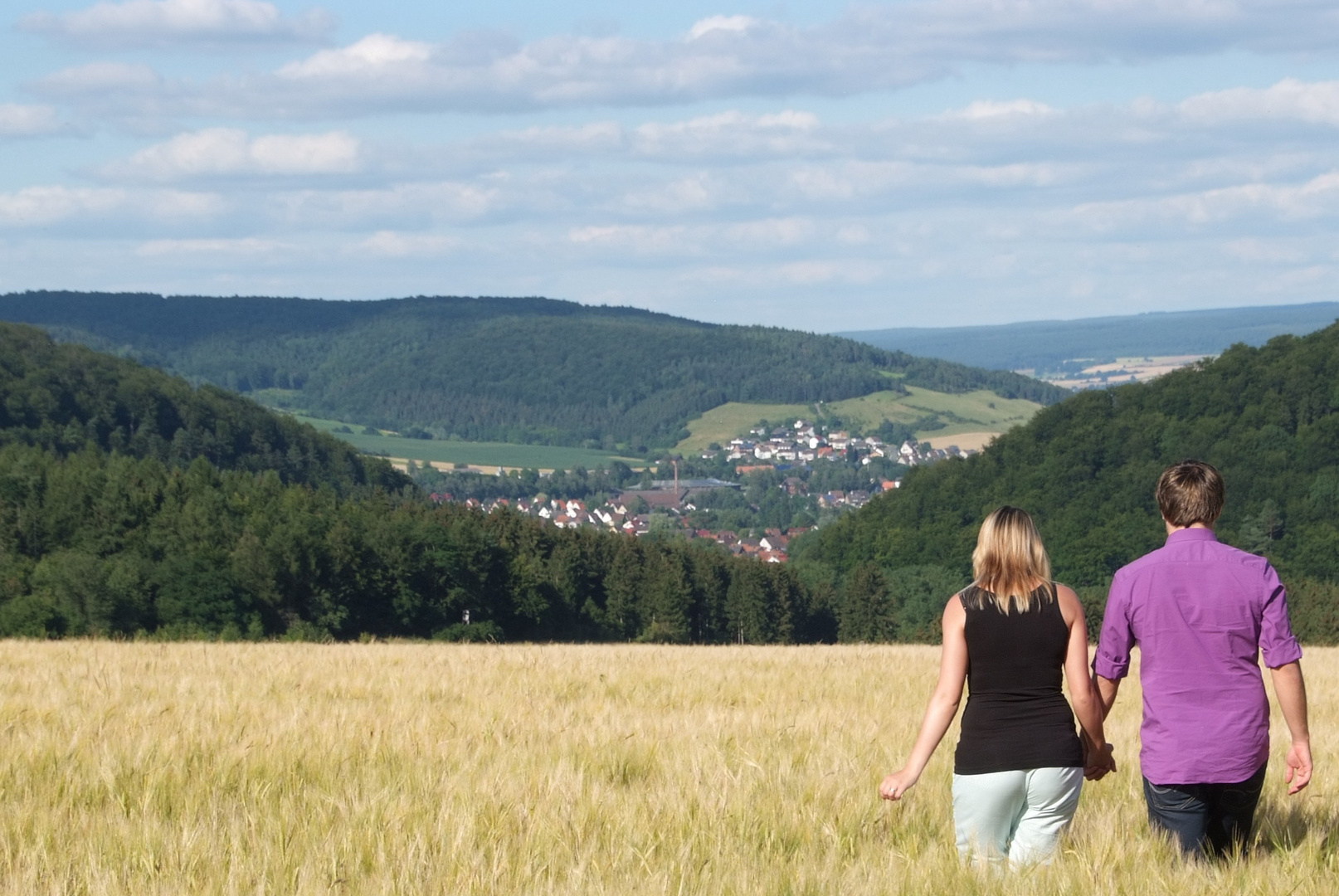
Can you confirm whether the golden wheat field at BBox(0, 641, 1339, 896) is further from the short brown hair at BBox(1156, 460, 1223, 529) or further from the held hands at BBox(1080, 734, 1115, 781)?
the short brown hair at BBox(1156, 460, 1223, 529)

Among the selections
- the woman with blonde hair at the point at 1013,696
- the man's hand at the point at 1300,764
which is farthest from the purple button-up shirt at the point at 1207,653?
the woman with blonde hair at the point at 1013,696

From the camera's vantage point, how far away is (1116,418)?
110 meters

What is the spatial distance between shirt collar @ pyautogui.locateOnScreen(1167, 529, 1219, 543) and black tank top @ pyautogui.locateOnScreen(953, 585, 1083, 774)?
0.50 meters

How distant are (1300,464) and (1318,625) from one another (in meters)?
34.3

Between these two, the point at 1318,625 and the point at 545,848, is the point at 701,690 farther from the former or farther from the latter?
the point at 1318,625

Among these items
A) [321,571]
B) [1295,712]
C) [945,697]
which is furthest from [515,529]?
[1295,712]

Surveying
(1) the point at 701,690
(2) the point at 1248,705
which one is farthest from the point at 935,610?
(2) the point at 1248,705

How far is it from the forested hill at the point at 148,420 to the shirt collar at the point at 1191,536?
A: 124m

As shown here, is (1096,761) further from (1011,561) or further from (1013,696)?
(1011,561)

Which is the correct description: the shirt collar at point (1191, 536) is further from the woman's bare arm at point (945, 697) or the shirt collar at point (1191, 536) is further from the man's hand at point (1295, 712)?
the woman's bare arm at point (945, 697)

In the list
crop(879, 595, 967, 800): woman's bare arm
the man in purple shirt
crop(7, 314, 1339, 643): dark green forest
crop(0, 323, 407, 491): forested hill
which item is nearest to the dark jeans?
the man in purple shirt

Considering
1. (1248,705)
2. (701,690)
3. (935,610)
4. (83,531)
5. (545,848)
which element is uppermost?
(1248,705)

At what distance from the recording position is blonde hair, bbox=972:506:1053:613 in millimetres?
4664

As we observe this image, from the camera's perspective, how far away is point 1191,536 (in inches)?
191
